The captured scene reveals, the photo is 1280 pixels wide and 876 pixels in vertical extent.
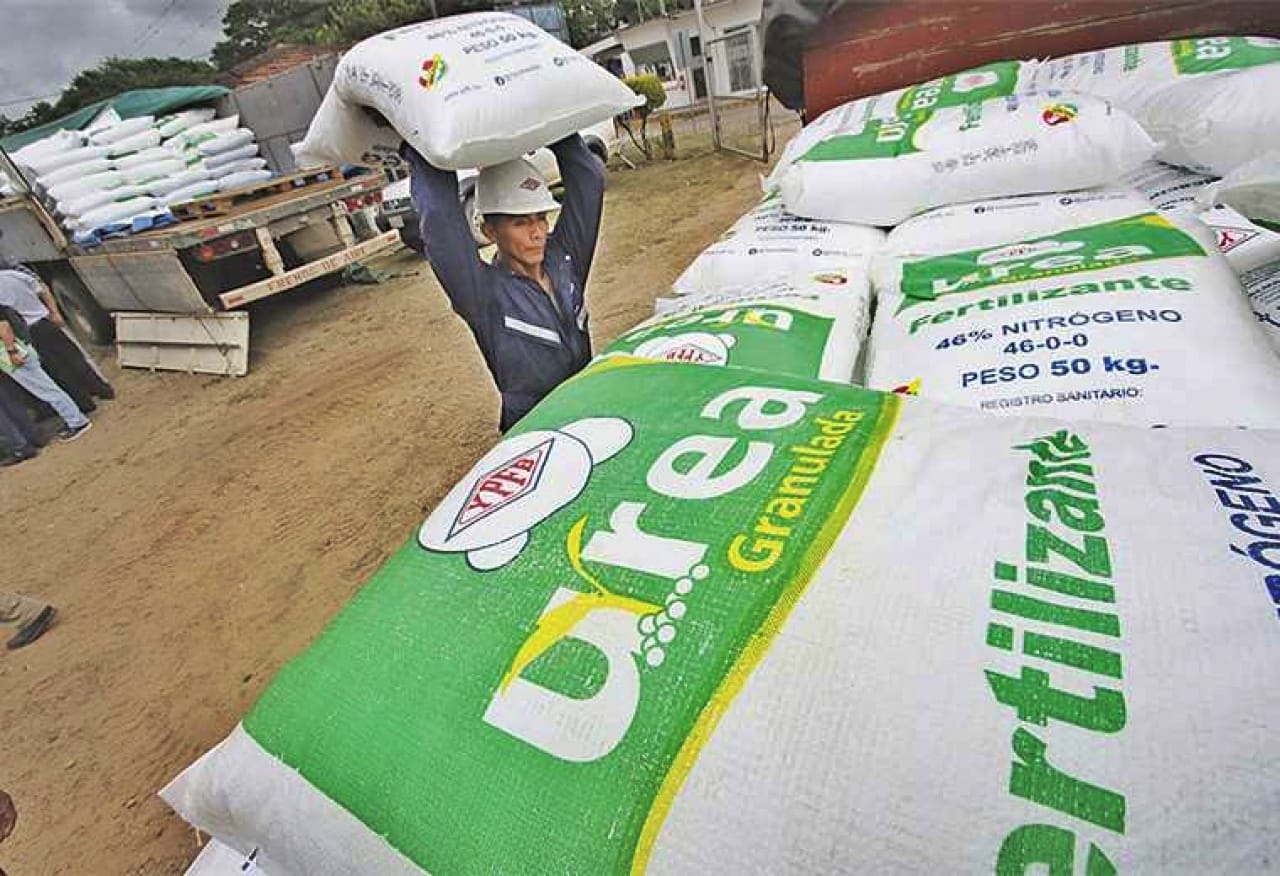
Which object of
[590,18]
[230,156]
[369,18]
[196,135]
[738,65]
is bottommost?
[738,65]

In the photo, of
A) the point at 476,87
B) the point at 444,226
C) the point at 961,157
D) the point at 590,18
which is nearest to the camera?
the point at 476,87

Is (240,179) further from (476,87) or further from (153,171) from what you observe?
(476,87)

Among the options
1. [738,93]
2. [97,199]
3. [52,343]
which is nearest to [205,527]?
[52,343]

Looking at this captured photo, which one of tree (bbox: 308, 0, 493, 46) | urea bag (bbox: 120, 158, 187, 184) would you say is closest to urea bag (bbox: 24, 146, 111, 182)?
urea bag (bbox: 120, 158, 187, 184)

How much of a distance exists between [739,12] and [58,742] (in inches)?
803

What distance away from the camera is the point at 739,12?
672 inches

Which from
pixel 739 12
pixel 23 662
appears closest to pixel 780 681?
pixel 23 662

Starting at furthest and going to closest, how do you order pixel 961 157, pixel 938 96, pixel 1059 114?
1. pixel 938 96
2. pixel 961 157
3. pixel 1059 114

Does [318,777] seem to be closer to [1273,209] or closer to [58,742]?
[1273,209]

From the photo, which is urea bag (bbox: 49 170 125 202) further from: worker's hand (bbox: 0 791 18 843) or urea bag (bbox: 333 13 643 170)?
worker's hand (bbox: 0 791 18 843)

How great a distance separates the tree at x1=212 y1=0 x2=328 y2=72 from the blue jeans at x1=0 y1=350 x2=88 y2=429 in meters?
28.9

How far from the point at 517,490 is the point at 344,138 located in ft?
4.28

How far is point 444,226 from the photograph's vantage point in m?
1.52

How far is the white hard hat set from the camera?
5.37 ft
